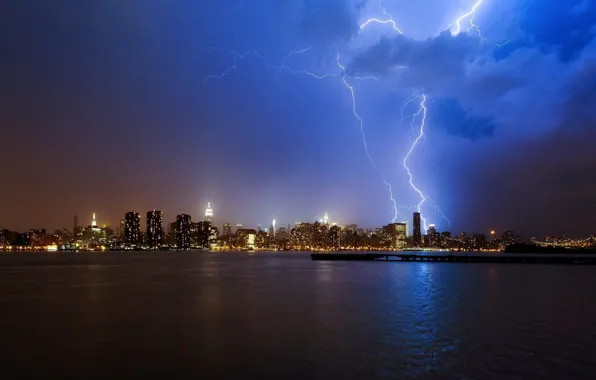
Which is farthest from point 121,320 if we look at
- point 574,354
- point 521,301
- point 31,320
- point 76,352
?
point 521,301

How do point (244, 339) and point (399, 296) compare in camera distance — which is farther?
point (399, 296)

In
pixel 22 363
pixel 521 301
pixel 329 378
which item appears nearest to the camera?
pixel 329 378

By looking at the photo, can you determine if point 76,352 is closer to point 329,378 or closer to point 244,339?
point 244,339

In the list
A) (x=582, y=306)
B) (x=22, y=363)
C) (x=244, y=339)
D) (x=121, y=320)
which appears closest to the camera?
(x=22, y=363)

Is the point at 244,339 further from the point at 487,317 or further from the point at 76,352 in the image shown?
the point at 487,317

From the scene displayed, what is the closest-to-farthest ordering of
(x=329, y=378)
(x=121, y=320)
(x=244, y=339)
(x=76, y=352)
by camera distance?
(x=329, y=378)
(x=76, y=352)
(x=244, y=339)
(x=121, y=320)

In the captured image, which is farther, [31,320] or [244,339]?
[31,320]

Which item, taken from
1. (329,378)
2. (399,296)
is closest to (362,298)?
(399,296)

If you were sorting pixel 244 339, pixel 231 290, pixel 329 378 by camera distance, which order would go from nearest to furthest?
1. pixel 329 378
2. pixel 244 339
3. pixel 231 290

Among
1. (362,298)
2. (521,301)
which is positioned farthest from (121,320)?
(521,301)
